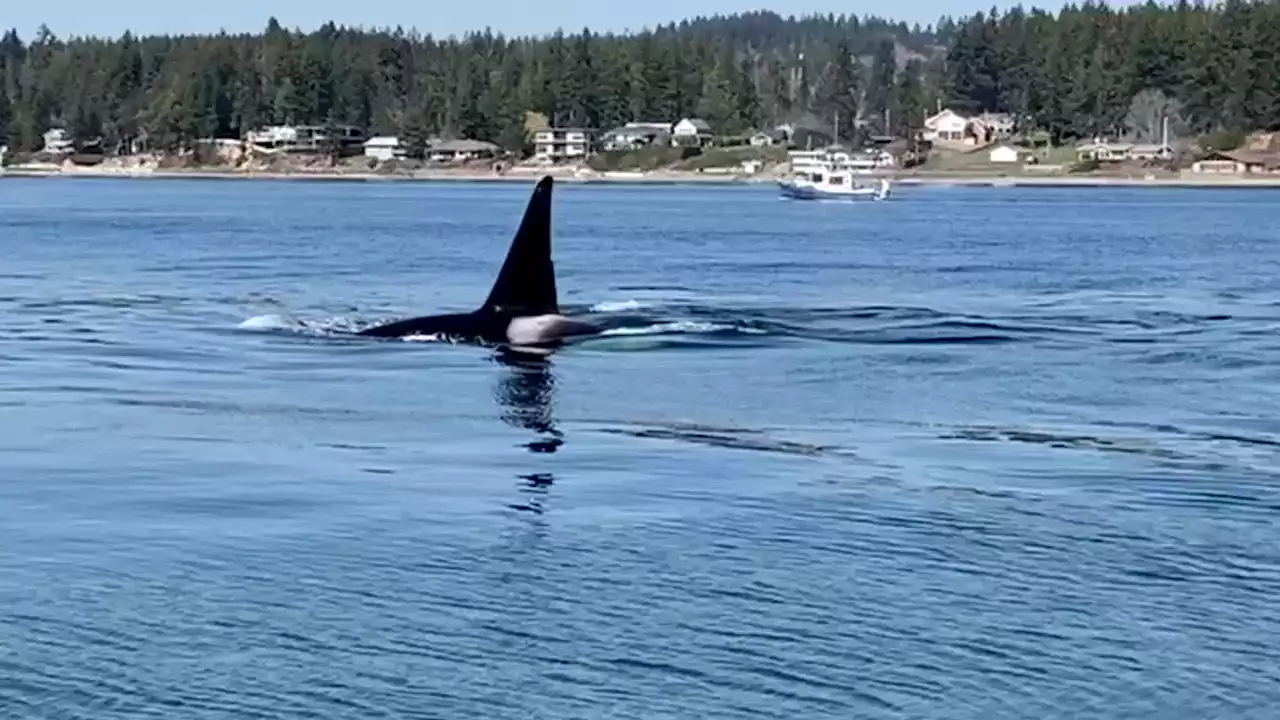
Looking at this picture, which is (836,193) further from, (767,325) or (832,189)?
(767,325)

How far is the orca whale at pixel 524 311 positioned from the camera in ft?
121

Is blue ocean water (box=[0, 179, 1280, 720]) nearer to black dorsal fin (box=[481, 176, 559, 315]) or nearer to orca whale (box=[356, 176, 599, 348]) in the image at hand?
orca whale (box=[356, 176, 599, 348])

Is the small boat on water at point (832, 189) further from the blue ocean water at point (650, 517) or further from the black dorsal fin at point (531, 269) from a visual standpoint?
the black dorsal fin at point (531, 269)

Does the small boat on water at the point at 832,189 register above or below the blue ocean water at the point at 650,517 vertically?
below

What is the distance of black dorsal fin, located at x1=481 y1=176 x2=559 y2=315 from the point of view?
36656mm

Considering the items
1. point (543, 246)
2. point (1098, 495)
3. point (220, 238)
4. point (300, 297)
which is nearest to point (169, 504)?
point (1098, 495)

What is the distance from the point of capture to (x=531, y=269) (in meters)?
37.2

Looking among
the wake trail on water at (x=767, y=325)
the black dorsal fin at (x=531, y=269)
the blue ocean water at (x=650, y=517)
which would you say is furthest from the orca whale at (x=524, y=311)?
the blue ocean water at (x=650, y=517)

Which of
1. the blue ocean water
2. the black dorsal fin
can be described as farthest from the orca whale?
the blue ocean water

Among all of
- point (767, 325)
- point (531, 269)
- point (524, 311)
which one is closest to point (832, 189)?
point (767, 325)

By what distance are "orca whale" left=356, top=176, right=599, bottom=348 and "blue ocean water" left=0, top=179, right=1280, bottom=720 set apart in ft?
3.34

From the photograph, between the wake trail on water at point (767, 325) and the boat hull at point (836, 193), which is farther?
the boat hull at point (836, 193)

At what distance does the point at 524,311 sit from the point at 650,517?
17.1m

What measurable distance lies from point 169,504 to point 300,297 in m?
32.7
